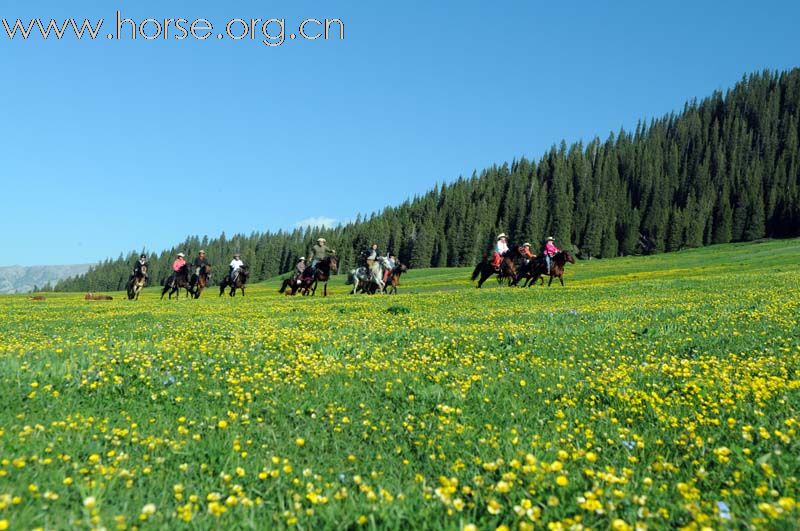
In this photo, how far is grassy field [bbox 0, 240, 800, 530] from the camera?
3701 mm

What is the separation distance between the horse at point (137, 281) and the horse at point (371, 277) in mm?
16846

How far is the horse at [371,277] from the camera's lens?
41406 mm

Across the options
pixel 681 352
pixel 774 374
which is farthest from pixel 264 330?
pixel 774 374

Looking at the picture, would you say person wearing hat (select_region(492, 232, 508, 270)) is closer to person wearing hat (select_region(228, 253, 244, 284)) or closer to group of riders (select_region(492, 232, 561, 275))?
group of riders (select_region(492, 232, 561, 275))

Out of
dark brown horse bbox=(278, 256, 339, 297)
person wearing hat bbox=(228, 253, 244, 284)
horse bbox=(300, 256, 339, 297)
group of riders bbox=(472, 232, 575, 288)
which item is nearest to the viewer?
group of riders bbox=(472, 232, 575, 288)

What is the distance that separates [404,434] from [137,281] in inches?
1759

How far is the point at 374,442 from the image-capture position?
5461mm

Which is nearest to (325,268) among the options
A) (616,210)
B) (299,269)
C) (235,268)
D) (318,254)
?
(318,254)

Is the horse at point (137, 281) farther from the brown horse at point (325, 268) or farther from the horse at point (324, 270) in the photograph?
the brown horse at point (325, 268)

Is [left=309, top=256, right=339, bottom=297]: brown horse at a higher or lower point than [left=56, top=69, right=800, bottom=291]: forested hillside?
lower

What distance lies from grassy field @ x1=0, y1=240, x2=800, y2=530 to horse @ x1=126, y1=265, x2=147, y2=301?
116 ft

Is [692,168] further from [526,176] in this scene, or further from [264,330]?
[264,330]

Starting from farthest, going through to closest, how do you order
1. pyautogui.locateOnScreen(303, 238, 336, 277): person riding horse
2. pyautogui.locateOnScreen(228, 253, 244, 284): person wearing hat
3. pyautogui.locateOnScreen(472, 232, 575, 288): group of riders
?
pyautogui.locateOnScreen(228, 253, 244, 284): person wearing hat
pyautogui.locateOnScreen(303, 238, 336, 277): person riding horse
pyautogui.locateOnScreen(472, 232, 575, 288): group of riders

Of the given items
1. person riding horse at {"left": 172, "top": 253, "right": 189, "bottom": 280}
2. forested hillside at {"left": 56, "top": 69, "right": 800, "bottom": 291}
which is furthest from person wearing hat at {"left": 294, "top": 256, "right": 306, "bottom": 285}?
forested hillside at {"left": 56, "top": 69, "right": 800, "bottom": 291}
